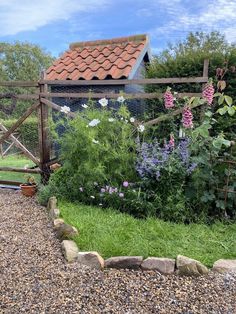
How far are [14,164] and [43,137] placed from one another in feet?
10.1

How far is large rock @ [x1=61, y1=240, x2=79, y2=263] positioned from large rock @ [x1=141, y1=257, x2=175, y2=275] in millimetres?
576

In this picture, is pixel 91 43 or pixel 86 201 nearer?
pixel 86 201

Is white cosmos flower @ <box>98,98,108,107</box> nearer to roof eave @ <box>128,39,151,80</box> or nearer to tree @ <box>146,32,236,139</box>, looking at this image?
tree @ <box>146,32,236,139</box>

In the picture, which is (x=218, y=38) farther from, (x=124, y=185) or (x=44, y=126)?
(x=124, y=185)

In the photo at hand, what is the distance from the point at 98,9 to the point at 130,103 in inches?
65.7

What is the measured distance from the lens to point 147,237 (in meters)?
2.92

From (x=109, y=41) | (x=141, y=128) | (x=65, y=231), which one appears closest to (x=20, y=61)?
(x=109, y=41)

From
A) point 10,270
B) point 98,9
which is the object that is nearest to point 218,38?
point 98,9

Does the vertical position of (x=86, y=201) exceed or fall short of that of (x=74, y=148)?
it falls short

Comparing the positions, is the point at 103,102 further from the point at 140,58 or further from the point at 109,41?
the point at 109,41

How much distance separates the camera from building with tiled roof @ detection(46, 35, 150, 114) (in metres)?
6.18

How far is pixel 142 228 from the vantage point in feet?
10.3

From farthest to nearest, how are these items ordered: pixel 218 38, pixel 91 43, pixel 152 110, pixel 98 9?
pixel 218 38 < pixel 91 43 < pixel 152 110 < pixel 98 9

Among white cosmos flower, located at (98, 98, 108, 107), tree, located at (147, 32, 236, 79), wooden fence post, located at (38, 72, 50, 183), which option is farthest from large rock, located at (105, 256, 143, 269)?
tree, located at (147, 32, 236, 79)
